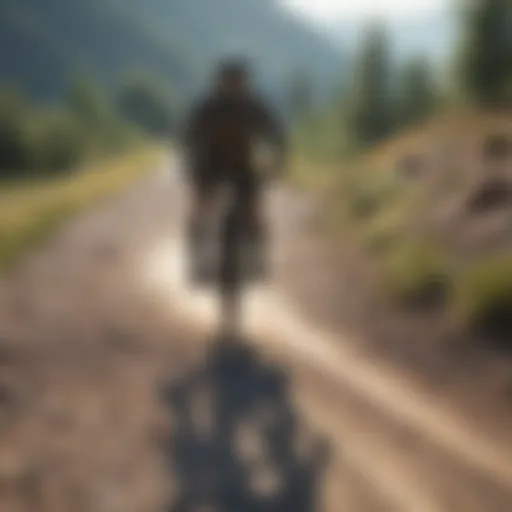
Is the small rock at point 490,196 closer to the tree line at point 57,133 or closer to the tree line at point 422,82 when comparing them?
the tree line at point 422,82

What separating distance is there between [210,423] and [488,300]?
3380mm

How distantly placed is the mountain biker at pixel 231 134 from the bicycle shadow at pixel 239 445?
1633 millimetres

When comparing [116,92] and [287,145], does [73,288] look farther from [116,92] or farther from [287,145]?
[116,92]

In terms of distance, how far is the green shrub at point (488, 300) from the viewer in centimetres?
755

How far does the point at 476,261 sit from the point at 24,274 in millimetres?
5882

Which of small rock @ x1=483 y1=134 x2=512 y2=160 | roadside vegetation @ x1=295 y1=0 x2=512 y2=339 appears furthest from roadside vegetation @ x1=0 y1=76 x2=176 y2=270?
small rock @ x1=483 y1=134 x2=512 y2=160

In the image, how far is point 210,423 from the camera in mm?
5594

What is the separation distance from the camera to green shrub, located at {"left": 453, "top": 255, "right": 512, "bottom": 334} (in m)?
7.55

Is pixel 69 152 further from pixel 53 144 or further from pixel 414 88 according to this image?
pixel 414 88

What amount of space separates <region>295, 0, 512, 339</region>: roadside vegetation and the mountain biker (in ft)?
8.37

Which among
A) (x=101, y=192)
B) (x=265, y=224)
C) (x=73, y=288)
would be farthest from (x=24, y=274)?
(x=101, y=192)

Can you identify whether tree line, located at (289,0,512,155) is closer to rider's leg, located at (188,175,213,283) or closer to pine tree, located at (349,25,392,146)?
pine tree, located at (349,25,392,146)

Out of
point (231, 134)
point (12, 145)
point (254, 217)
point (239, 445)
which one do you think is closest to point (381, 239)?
point (254, 217)

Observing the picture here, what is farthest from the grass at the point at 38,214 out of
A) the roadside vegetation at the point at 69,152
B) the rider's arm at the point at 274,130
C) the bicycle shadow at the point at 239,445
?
the bicycle shadow at the point at 239,445
